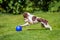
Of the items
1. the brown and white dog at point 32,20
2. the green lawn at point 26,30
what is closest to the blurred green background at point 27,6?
the green lawn at point 26,30

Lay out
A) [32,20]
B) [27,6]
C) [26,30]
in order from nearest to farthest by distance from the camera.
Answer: [32,20], [26,30], [27,6]

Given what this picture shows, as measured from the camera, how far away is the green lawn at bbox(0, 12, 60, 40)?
466 inches

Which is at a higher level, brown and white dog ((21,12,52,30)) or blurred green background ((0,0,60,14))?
brown and white dog ((21,12,52,30))

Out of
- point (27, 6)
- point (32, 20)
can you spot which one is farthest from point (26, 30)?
point (27, 6)

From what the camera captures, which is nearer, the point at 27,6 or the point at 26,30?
the point at 26,30

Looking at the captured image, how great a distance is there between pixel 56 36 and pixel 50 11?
349 inches

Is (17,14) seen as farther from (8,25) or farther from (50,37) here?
(50,37)

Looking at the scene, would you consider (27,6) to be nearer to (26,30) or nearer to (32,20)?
(26,30)

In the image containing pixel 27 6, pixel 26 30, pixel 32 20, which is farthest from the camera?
pixel 27 6

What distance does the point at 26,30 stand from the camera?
555 inches

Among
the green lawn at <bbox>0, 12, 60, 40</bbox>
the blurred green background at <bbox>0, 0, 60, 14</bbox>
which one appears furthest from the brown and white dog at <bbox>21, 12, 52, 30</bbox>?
the blurred green background at <bbox>0, 0, 60, 14</bbox>

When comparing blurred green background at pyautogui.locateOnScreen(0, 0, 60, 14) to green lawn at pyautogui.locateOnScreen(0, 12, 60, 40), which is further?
blurred green background at pyautogui.locateOnScreen(0, 0, 60, 14)

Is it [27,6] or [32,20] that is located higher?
[32,20]

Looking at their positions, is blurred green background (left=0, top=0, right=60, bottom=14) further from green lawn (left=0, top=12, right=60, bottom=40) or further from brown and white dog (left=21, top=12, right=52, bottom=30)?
brown and white dog (left=21, top=12, right=52, bottom=30)
